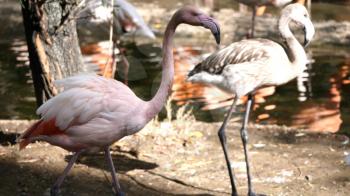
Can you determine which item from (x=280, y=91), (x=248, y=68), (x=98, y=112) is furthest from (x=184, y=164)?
(x=280, y=91)

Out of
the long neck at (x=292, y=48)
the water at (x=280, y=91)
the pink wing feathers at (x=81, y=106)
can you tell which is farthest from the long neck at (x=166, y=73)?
the water at (x=280, y=91)

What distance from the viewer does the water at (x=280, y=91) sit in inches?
266

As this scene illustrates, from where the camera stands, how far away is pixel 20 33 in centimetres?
1113

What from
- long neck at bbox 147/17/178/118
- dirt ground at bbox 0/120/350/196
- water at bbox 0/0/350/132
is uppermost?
long neck at bbox 147/17/178/118

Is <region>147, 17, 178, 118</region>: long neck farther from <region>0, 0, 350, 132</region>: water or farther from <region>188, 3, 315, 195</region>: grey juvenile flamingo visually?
<region>0, 0, 350, 132</region>: water

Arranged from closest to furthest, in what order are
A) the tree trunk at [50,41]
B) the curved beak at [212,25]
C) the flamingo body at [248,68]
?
1. the curved beak at [212,25]
2. the flamingo body at [248,68]
3. the tree trunk at [50,41]

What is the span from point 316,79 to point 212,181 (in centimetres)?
393

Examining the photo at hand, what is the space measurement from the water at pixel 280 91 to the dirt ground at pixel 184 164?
925 millimetres

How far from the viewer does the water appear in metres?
6.75

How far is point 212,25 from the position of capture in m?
3.39

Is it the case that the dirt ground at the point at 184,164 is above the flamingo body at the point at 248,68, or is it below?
below

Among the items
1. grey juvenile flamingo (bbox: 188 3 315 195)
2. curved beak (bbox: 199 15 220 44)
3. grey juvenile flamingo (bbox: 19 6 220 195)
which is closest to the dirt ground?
grey juvenile flamingo (bbox: 188 3 315 195)

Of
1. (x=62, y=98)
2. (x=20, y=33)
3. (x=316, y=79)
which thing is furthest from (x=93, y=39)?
(x=62, y=98)

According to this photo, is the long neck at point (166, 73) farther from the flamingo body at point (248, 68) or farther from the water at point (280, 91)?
the water at point (280, 91)
